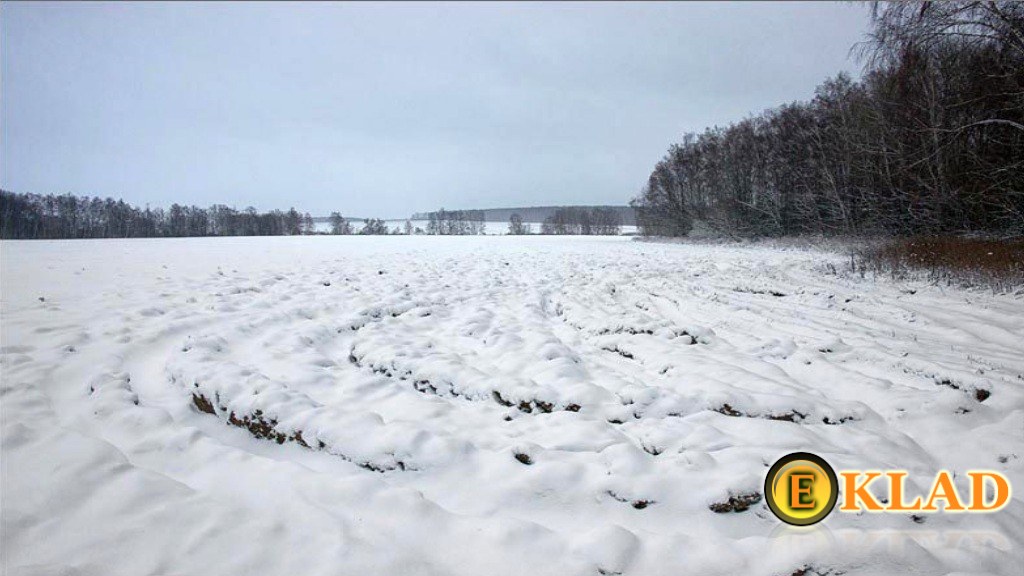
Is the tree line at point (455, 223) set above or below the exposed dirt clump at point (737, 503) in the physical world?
above

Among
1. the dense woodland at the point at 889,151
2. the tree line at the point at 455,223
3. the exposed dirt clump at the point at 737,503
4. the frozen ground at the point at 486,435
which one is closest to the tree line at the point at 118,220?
the tree line at the point at 455,223

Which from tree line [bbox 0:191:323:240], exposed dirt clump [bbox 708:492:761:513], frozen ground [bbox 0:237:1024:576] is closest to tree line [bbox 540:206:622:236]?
tree line [bbox 0:191:323:240]

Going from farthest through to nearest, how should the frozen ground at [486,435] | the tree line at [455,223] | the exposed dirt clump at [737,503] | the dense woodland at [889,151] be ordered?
the tree line at [455,223] < the dense woodland at [889,151] < the exposed dirt clump at [737,503] < the frozen ground at [486,435]

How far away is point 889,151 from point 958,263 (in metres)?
10.7

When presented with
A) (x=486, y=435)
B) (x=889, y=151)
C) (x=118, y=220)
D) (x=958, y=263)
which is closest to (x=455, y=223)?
(x=118, y=220)

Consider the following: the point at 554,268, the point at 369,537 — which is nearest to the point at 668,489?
the point at 369,537

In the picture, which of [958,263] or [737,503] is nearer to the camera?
[737,503]

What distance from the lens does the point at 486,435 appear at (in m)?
3.00

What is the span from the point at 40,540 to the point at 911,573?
409cm

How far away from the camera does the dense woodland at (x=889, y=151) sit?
26.8 feet

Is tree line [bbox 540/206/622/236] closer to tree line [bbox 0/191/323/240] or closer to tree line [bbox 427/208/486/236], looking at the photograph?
tree line [bbox 427/208/486/236]

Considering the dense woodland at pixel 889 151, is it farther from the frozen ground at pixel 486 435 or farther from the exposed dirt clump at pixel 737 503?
the exposed dirt clump at pixel 737 503

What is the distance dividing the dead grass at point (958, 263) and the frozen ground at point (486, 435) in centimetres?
155

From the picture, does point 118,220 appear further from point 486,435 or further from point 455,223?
point 486,435
